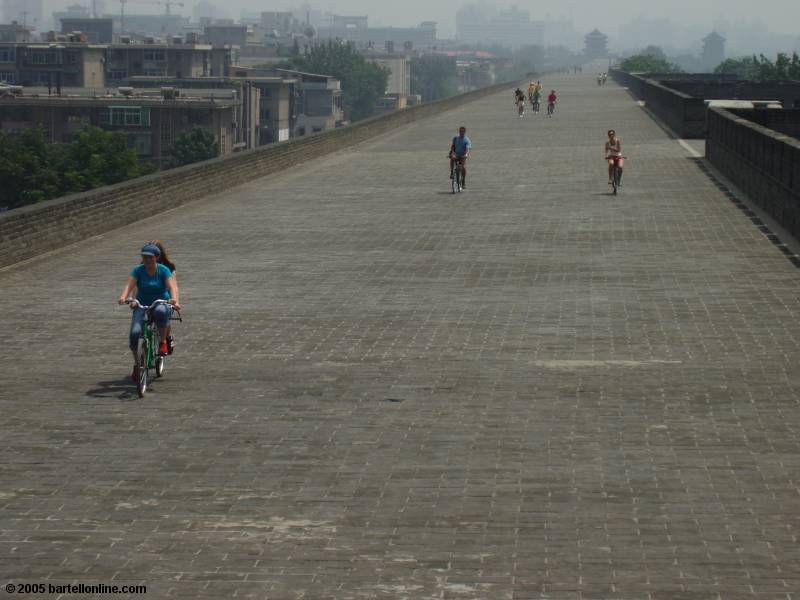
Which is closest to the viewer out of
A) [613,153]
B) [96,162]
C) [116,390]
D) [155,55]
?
[116,390]

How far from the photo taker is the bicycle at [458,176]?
31453 mm

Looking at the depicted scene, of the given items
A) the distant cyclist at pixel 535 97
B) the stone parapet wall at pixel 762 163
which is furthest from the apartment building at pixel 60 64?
the stone parapet wall at pixel 762 163

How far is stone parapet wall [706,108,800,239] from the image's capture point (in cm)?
2356

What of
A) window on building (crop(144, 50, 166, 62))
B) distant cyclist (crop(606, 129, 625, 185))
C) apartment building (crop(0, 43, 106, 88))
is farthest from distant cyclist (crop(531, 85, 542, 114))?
window on building (crop(144, 50, 166, 62))

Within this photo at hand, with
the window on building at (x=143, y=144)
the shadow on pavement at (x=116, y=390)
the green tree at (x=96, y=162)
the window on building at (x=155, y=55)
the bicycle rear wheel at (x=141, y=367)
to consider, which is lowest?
the window on building at (x=143, y=144)

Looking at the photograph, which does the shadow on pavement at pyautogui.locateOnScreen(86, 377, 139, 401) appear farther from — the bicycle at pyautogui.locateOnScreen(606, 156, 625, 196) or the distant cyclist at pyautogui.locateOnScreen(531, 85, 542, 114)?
the distant cyclist at pyautogui.locateOnScreen(531, 85, 542, 114)

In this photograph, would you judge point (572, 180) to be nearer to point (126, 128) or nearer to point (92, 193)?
point (92, 193)

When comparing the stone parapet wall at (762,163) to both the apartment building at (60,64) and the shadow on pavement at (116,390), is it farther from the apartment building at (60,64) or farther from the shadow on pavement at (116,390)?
the apartment building at (60,64)

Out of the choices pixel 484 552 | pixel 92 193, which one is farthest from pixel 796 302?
pixel 92 193

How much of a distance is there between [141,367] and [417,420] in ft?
8.09

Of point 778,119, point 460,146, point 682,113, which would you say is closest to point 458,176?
point 460,146

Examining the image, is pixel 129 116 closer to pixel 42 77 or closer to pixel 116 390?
pixel 42 77

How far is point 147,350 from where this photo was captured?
12875mm

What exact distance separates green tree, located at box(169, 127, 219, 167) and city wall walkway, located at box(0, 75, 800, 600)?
300 feet
